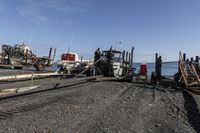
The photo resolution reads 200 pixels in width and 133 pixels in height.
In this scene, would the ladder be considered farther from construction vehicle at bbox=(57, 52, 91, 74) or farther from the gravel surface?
construction vehicle at bbox=(57, 52, 91, 74)

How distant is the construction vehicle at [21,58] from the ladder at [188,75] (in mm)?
19634

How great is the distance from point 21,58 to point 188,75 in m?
23.4

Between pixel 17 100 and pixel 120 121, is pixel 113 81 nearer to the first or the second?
pixel 17 100

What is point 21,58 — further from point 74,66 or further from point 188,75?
point 188,75

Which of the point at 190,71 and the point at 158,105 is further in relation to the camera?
the point at 190,71

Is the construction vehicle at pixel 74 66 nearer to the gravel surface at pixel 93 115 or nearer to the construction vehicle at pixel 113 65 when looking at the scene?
the construction vehicle at pixel 113 65

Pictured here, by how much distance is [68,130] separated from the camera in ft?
27.3

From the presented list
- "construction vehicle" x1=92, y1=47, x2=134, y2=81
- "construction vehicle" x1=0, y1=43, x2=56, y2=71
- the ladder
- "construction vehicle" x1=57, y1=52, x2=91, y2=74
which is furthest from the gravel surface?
"construction vehicle" x1=0, y1=43, x2=56, y2=71

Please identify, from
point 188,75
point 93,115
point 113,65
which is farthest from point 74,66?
point 93,115

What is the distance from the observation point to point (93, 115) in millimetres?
10289

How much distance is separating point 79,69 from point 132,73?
6871 millimetres

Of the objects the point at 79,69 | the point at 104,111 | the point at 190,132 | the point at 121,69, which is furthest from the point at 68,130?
the point at 79,69

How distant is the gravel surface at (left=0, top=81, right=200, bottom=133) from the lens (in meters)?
8.73

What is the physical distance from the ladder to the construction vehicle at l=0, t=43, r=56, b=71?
19.6m
